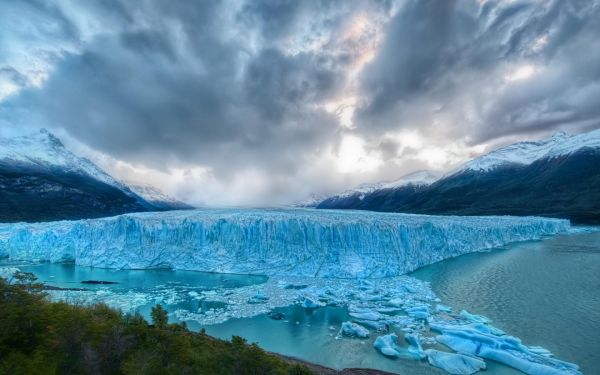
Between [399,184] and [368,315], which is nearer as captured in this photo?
[368,315]

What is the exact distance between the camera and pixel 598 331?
11.5m

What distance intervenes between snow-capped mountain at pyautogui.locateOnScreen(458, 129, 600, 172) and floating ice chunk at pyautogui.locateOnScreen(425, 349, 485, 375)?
12379 cm

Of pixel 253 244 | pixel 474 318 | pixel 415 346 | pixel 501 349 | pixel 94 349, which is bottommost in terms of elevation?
pixel 415 346

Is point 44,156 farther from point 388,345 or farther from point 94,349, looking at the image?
point 388,345

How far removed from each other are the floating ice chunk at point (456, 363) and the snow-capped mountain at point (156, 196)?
14181cm

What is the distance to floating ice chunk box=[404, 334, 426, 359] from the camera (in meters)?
9.88

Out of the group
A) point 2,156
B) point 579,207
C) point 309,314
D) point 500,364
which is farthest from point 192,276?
point 2,156

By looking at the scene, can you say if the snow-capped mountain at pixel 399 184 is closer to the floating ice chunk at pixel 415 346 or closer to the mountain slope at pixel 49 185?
the mountain slope at pixel 49 185

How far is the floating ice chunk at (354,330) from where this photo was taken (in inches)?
456

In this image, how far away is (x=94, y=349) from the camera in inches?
247

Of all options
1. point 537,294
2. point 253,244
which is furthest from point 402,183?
point 537,294

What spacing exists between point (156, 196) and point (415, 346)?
162490 mm

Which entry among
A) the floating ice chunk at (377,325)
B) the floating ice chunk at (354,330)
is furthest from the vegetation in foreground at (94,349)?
the floating ice chunk at (377,325)

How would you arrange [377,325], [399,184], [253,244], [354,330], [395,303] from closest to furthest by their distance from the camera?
1. [354,330]
2. [377,325]
3. [395,303]
4. [253,244]
5. [399,184]
